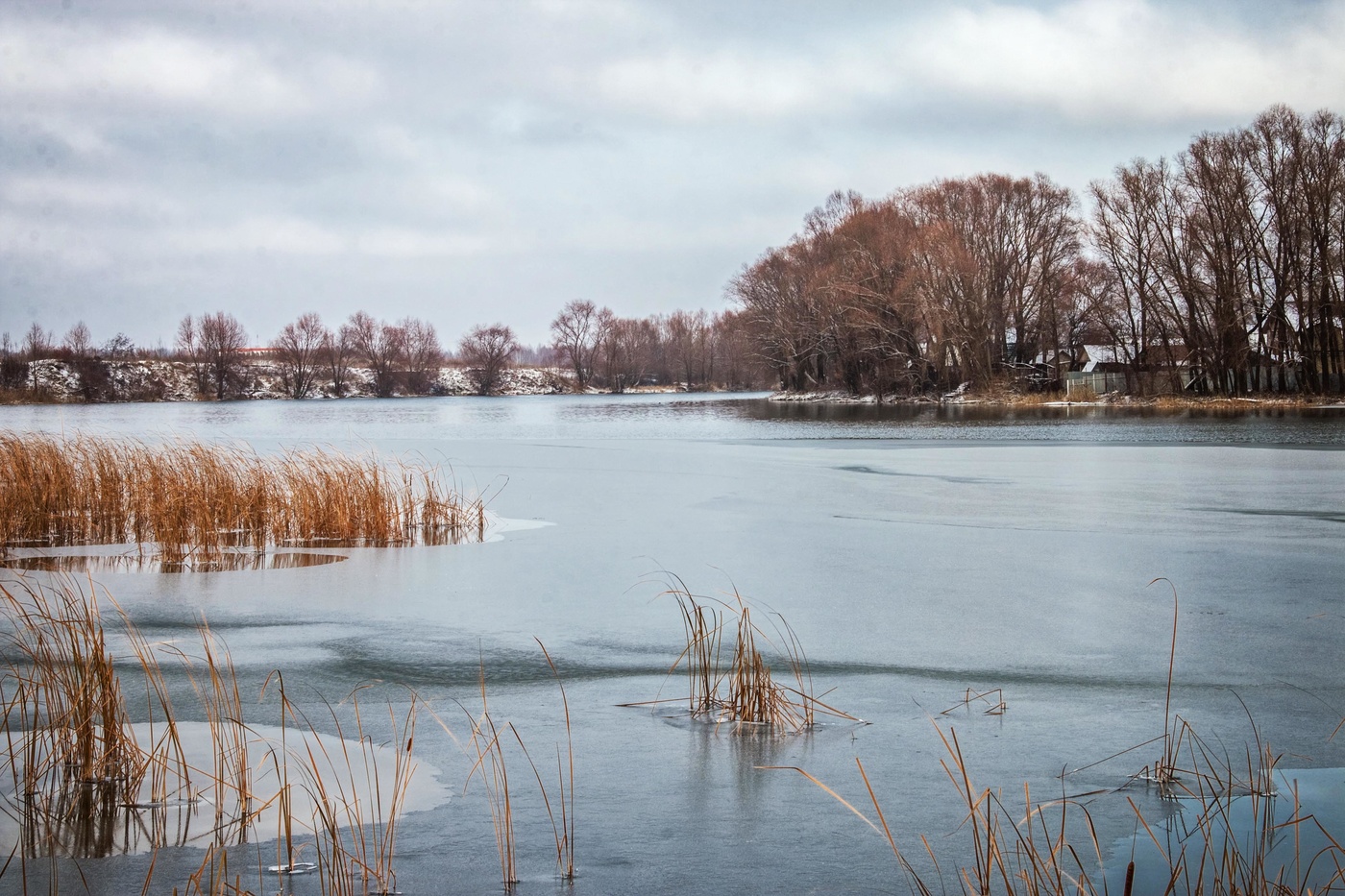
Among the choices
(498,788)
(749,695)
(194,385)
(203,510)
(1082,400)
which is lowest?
(498,788)

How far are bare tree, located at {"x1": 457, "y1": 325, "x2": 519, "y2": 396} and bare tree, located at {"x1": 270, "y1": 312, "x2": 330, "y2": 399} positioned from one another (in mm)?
14546

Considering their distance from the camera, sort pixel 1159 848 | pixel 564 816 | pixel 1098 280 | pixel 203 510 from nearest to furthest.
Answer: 1. pixel 1159 848
2. pixel 564 816
3. pixel 203 510
4. pixel 1098 280

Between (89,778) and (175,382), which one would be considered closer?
(89,778)

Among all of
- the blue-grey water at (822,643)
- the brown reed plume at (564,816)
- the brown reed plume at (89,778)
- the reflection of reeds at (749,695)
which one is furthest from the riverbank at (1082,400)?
the brown reed plume at (89,778)

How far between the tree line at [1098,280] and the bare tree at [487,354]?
135ft

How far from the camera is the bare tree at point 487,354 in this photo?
Result: 102 meters

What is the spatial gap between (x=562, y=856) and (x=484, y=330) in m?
102

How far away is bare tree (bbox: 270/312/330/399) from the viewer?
298 feet

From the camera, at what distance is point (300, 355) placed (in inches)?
3605

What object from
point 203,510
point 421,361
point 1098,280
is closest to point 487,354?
point 421,361

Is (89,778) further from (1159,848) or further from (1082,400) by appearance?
(1082,400)

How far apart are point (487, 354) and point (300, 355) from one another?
18.2m

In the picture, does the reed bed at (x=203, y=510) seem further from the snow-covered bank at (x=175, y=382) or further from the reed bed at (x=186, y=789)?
the snow-covered bank at (x=175, y=382)

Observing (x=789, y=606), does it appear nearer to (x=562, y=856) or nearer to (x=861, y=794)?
(x=861, y=794)
